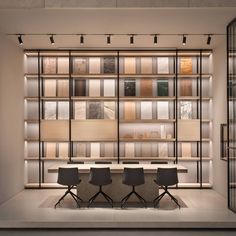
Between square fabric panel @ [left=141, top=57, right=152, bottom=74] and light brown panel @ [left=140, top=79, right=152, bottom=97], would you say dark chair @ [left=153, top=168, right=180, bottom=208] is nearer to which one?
light brown panel @ [left=140, top=79, right=152, bottom=97]

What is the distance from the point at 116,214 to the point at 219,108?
3784 millimetres

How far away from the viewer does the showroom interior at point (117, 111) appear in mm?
8844

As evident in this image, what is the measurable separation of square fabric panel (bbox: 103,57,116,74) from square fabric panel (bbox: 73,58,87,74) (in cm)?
50

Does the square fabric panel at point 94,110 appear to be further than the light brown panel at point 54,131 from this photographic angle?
Yes

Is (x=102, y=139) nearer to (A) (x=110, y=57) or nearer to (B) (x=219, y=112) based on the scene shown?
(A) (x=110, y=57)

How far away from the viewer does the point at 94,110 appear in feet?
37.4

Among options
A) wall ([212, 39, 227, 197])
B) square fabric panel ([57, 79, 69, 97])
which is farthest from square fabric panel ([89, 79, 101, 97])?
wall ([212, 39, 227, 197])

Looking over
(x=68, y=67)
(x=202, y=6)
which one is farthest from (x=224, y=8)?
(x=68, y=67)

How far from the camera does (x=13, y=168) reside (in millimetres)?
10227

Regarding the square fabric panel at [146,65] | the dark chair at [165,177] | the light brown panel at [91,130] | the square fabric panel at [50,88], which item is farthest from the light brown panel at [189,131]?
the square fabric panel at [50,88]

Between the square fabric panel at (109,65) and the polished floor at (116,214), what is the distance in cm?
346

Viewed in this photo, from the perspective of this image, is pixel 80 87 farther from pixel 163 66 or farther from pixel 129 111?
pixel 163 66

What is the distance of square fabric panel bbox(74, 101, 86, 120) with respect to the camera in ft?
37.5

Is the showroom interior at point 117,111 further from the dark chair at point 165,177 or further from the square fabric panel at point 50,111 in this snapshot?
the dark chair at point 165,177
